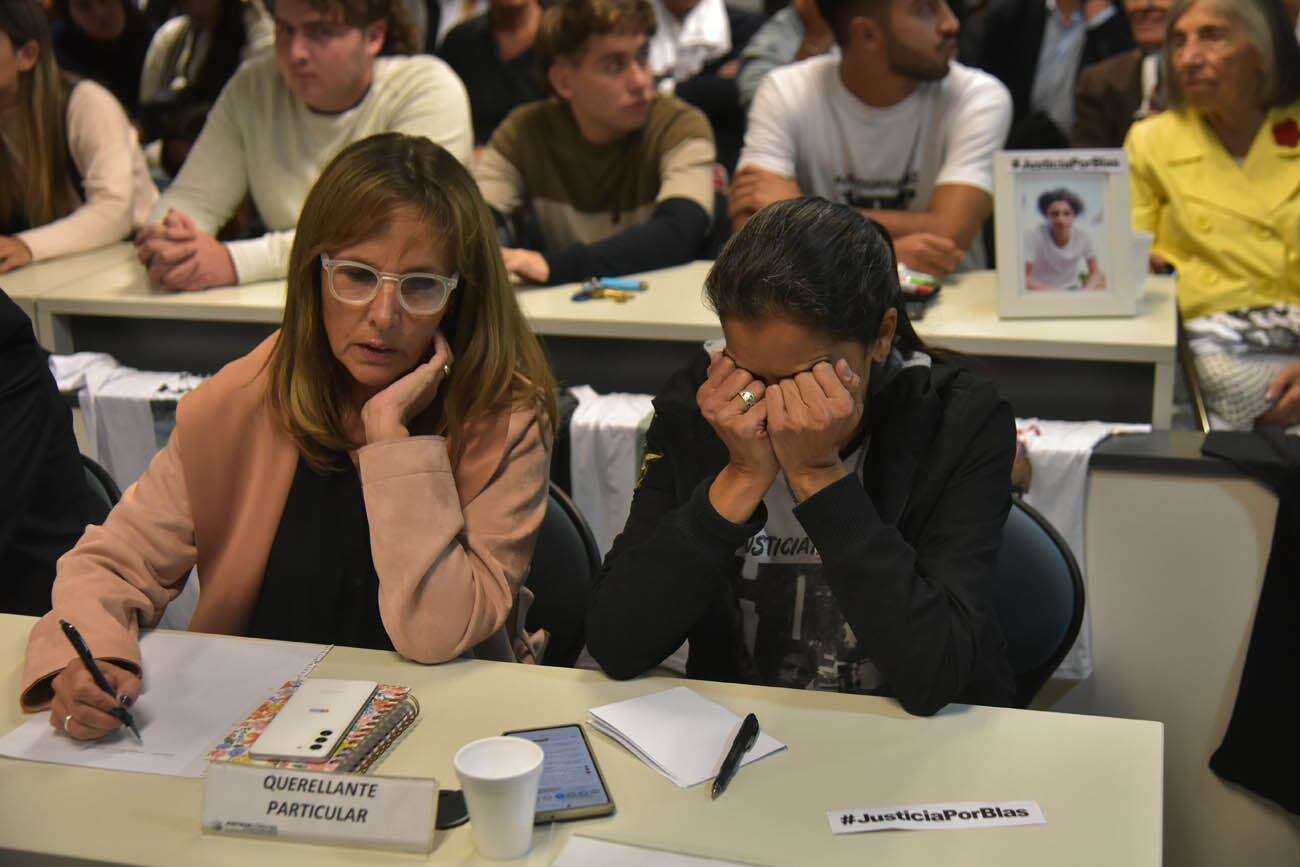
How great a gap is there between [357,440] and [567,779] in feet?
2.10

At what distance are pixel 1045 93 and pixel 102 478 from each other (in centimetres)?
339

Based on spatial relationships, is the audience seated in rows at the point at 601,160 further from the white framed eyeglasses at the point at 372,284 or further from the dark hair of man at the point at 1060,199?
the white framed eyeglasses at the point at 372,284

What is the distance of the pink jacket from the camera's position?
5.00ft

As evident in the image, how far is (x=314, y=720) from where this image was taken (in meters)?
1.33

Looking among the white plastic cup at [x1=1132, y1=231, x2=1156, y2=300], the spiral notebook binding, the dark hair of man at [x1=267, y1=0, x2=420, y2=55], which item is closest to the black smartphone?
the spiral notebook binding

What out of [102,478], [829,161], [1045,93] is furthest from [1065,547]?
[1045,93]

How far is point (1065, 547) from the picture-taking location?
1.77 m

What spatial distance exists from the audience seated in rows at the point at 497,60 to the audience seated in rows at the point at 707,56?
0.43 meters

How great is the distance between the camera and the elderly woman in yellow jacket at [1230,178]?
2.96 meters

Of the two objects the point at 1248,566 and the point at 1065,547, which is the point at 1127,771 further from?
the point at 1248,566

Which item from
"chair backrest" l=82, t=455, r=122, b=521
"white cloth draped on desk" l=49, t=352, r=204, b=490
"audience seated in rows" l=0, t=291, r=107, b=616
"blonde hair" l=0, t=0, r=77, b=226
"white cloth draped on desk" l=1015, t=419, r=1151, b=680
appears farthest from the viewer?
"blonde hair" l=0, t=0, r=77, b=226

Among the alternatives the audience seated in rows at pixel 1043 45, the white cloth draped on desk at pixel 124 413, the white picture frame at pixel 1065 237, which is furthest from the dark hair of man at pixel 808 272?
the audience seated in rows at pixel 1043 45

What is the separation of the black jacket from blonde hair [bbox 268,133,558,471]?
9.1 inches

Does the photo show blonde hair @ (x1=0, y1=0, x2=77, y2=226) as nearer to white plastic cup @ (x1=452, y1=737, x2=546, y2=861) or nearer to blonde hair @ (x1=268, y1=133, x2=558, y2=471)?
blonde hair @ (x1=268, y1=133, x2=558, y2=471)
